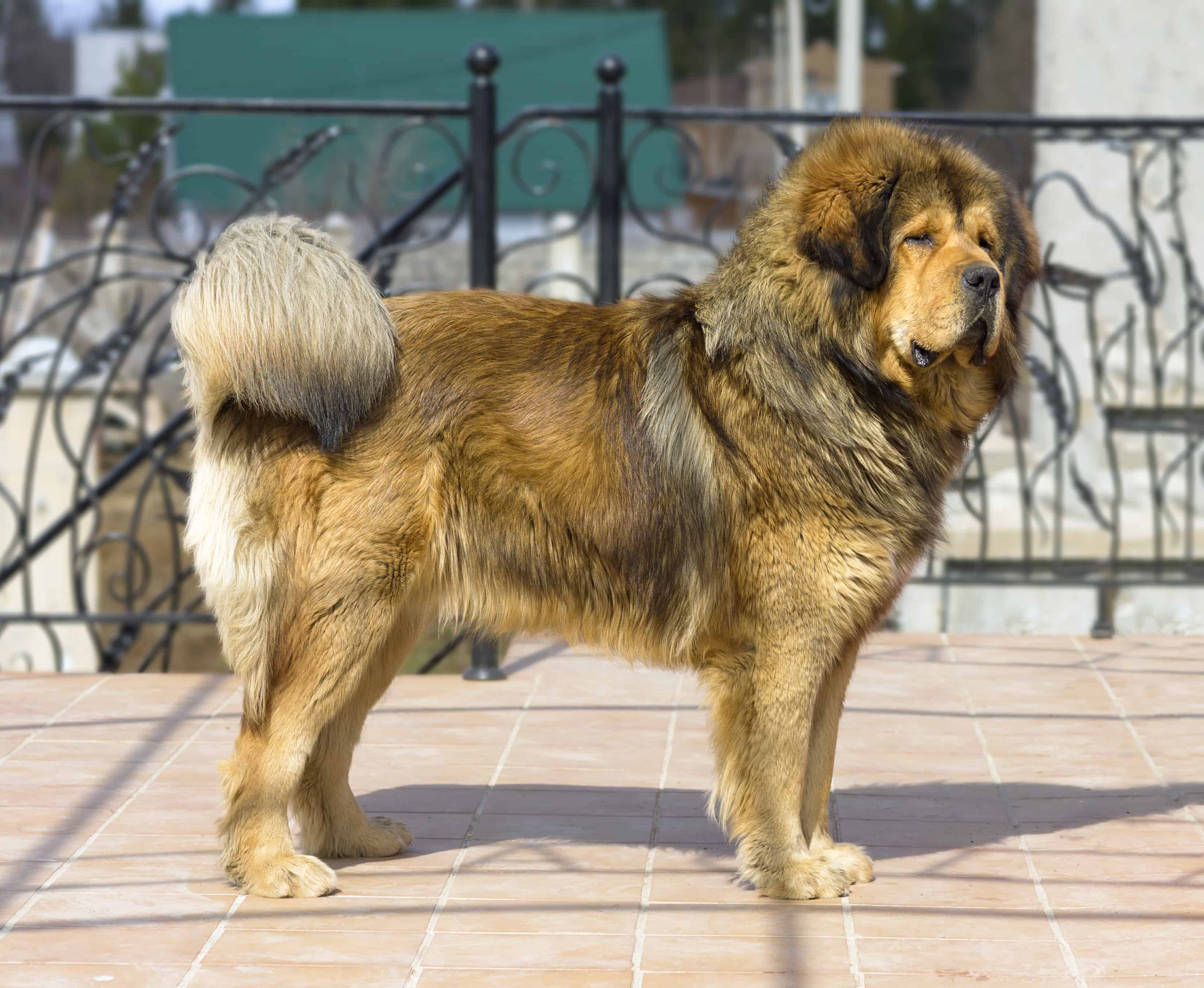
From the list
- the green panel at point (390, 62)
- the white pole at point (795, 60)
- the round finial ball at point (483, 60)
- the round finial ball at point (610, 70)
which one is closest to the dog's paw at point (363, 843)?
the round finial ball at point (483, 60)

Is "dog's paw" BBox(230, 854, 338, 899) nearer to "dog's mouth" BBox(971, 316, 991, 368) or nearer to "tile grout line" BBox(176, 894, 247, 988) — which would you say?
"tile grout line" BBox(176, 894, 247, 988)

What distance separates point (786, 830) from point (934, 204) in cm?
140

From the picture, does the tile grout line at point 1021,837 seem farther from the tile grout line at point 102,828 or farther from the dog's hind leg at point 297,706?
the tile grout line at point 102,828

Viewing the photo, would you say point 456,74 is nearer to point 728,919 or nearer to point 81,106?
point 81,106

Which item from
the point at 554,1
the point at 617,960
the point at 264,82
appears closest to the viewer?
the point at 617,960

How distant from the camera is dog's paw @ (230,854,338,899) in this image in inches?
129

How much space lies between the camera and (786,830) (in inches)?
132

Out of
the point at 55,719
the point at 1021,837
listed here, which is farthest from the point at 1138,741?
the point at 55,719

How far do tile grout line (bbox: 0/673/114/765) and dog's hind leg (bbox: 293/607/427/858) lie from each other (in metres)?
1.17

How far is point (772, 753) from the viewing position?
328 cm

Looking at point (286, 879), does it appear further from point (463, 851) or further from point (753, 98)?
point (753, 98)

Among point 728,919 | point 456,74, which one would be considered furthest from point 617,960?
point 456,74

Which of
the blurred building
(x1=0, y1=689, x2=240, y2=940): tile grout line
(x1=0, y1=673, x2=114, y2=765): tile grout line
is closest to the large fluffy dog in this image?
(x1=0, y1=689, x2=240, y2=940): tile grout line

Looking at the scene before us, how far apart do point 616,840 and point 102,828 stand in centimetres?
127
